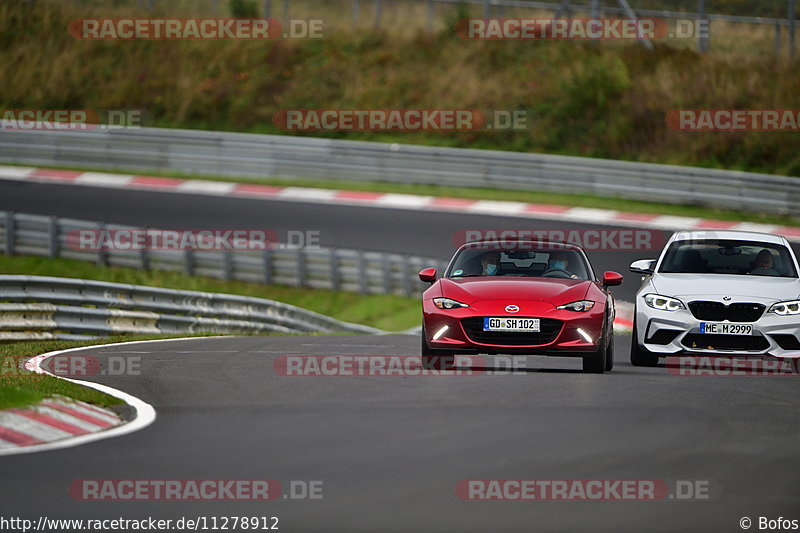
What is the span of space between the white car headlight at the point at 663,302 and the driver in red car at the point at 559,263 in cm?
83

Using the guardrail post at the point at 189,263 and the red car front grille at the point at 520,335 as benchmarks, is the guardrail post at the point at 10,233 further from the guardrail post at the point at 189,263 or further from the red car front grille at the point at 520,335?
the red car front grille at the point at 520,335

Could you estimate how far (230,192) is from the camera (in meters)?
33.5

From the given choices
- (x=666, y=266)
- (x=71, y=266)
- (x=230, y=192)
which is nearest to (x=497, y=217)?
(x=230, y=192)

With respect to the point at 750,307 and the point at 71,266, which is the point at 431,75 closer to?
the point at 71,266

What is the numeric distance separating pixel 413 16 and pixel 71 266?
21425 mm

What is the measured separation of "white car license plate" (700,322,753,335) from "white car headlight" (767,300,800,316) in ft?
0.96

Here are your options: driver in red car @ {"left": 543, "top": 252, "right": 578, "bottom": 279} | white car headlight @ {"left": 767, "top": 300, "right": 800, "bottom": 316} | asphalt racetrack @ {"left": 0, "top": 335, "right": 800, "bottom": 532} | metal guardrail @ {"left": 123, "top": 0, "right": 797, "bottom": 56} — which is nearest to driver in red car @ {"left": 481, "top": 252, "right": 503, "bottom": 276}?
driver in red car @ {"left": 543, "top": 252, "right": 578, "bottom": 279}

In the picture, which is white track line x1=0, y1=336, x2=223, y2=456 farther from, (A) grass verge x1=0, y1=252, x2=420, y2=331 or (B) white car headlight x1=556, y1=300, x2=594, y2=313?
(A) grass verge x1=0, y1=252, x2=420, y2=331

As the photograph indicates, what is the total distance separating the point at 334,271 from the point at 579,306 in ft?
50.5

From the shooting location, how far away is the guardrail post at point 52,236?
90.0 feet

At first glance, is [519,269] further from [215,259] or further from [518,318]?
[215,259]

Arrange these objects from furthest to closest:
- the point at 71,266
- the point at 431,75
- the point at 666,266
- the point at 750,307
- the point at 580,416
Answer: the point at 431,75 → the point at 71,266 → the point at 666,266 → the point at 750,307 → the point at 580,416

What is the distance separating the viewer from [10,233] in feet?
91.4

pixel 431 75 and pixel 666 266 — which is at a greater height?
A: pixel 431 75
